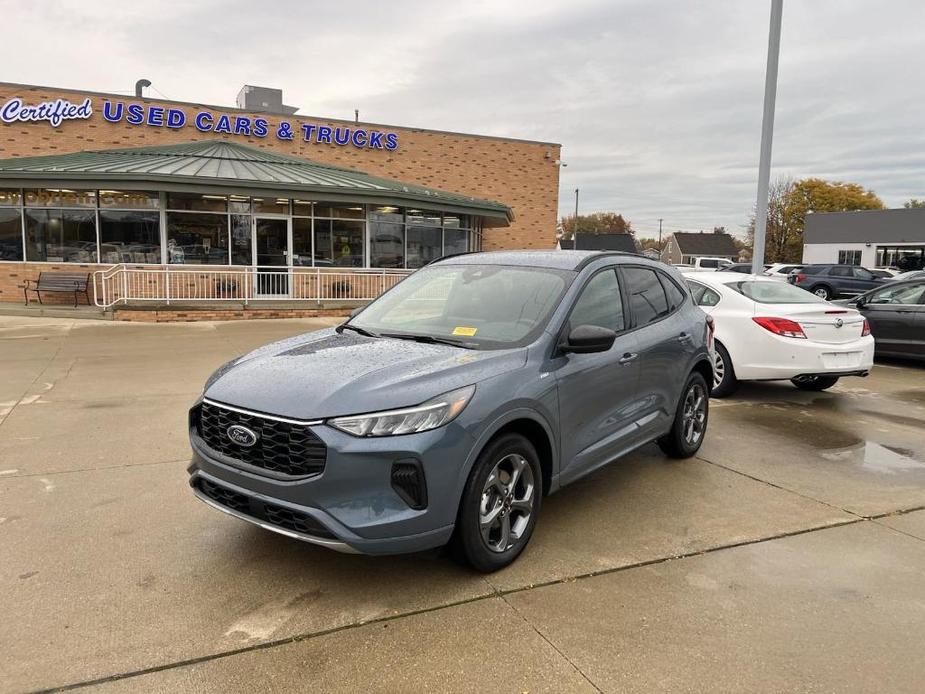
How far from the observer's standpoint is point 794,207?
231 feet

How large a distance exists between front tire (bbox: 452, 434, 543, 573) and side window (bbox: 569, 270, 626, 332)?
93cm

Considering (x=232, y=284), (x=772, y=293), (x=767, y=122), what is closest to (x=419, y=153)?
(x=232, y=284)

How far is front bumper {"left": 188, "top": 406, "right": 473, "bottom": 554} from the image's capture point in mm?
2875

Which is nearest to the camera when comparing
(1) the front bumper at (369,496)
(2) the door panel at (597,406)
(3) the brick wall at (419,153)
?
(1) the front bumper at (369,496)

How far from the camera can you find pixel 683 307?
215 inches

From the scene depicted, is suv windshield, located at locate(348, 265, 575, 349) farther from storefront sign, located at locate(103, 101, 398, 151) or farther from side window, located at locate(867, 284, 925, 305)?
storefront sign, located at locate(103, 101, 398, 151)

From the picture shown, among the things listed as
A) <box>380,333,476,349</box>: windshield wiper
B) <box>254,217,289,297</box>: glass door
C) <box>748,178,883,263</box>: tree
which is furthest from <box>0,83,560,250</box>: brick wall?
<box>748,178,883,263</box>: tree

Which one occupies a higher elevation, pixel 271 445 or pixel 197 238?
pixel 197 238

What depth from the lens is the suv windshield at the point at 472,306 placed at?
151 inches

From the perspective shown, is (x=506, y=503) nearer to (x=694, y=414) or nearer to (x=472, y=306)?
(x=472, y=306)

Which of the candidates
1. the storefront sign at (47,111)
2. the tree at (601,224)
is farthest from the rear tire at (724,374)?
the tree at (601,224)

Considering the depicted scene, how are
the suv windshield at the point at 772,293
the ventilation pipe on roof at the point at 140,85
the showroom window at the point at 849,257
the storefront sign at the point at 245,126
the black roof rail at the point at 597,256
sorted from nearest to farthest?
the black roof rail at the point at 597,256, the suv windshield at the point at 772,293, the storefront sign at the point at 245,126, the ventilation pipe on roof at the point at 140,85, the showroom window at the point at 849,257

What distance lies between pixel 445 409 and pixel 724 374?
18.5ft

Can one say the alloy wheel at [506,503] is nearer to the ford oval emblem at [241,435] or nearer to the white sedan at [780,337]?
the ford oval emblem at [241,435]
